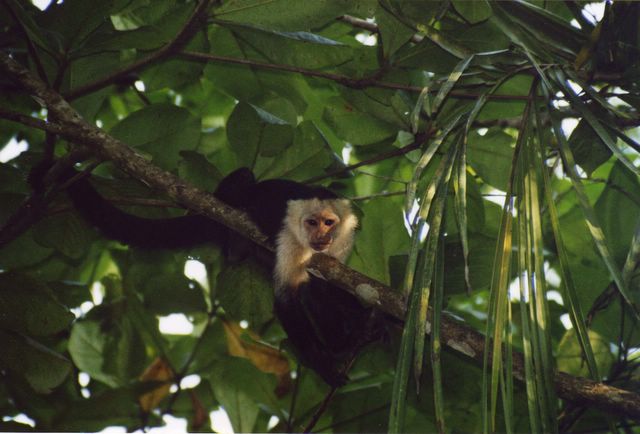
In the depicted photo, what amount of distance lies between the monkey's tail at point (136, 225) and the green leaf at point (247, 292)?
9.3 inches

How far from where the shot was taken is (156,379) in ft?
9.58

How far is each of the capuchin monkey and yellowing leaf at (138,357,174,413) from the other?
57cm

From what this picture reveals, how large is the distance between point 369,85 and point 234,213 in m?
0.68

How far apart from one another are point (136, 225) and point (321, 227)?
2.76 feet

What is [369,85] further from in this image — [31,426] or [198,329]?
[31,426]

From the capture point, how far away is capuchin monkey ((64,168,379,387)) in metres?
2.62

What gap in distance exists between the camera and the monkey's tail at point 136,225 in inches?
102

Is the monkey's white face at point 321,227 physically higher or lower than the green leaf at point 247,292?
higher

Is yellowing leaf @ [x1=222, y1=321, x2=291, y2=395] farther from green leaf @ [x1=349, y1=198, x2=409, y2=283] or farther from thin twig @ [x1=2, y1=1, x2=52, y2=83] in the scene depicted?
thin twig @ [x1=2, y1=1, x2=52, y2=83]

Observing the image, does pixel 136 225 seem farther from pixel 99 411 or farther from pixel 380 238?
pixel 380 238

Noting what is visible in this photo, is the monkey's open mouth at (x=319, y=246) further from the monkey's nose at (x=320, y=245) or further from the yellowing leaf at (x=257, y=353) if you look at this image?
the yellowing leaf at (x=257, y=353)

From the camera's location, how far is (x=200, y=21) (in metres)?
2.14

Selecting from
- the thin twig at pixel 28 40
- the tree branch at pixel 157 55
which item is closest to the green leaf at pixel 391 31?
the tree branch at pixel 157 55

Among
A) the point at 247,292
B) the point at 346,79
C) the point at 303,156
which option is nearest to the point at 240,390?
the point at 247,292
